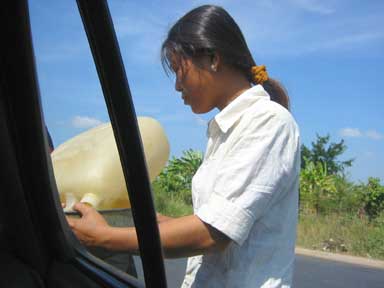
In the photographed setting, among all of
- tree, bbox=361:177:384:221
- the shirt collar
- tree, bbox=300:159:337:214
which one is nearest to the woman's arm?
the shirt collar

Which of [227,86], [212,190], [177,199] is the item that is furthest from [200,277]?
[177,199]

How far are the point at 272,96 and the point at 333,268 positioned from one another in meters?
5.95

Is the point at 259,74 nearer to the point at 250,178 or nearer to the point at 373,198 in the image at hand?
the point at 250,178

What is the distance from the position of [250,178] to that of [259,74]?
39 centimetres

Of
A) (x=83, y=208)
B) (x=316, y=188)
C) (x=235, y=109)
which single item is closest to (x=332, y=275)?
(x=235, y=109)

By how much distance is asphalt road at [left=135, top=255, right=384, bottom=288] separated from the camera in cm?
573

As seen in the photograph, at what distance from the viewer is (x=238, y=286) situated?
4.44ft

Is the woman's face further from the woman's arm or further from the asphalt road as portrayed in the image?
the asphalt road

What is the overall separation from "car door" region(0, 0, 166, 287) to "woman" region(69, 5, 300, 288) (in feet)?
0.31

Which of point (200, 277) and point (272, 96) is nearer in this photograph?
point (200, 277)

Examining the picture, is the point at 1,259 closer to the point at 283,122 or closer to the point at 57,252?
the point at 57,252

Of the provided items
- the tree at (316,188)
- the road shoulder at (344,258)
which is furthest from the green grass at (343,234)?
the tree at (316,188)

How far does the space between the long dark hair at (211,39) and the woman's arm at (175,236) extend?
445 millimetres

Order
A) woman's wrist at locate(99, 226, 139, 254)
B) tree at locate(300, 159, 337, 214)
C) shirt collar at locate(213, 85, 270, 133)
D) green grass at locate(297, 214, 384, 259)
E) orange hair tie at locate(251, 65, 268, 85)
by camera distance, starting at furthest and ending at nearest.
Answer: tree at locate(300, 159, 337, 214), green grass at locate(297, 214, 384, 259), orange hair tie at locate(251, 65, 268, 85), shirt collar at locate(213, 85, 270, 133), woman's wrist at locate(99, 226, 139, 254)
